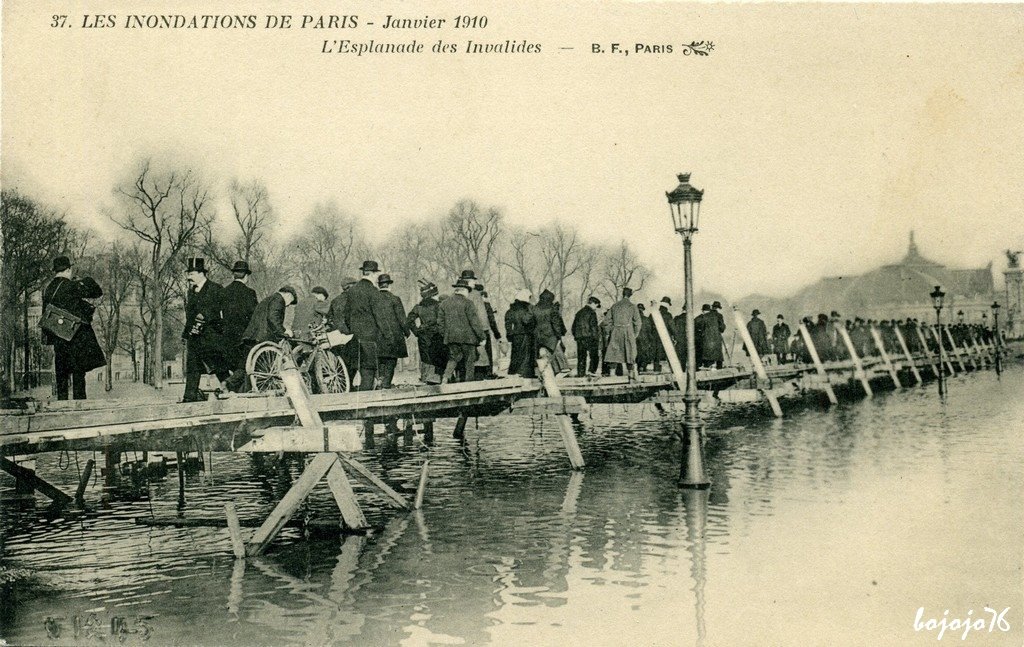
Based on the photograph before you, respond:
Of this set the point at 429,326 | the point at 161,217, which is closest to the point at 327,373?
the point at 429,326

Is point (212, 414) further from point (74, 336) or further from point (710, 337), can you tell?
point (710, 337)

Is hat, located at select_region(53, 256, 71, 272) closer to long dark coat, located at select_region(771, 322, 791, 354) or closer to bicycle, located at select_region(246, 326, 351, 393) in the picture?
bicycle, located at select_region(246, 326, 351, 393)

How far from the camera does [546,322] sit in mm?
18719

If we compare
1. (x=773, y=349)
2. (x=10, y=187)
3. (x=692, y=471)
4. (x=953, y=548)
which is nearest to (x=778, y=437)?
(x=692, y=471)

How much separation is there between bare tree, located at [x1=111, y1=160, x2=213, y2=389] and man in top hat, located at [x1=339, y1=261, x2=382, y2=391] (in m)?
5.04

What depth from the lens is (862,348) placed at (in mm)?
34188

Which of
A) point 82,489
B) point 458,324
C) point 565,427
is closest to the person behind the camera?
point 82,489

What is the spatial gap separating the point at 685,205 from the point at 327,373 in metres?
5.13

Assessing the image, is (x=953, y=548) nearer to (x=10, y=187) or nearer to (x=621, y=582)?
(x=621, y=582)

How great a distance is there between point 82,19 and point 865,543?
10.2m

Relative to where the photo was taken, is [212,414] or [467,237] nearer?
[212,414]

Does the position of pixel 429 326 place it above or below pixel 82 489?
above

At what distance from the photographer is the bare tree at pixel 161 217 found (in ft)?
59.8

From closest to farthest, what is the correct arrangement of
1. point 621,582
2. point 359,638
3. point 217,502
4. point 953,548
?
1. point 359,638
2. point 621,582
3. point 953,548
4. point 217,502
